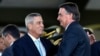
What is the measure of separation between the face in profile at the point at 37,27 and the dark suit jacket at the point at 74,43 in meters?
0.41

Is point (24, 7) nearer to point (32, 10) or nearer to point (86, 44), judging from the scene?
point (32, 10)

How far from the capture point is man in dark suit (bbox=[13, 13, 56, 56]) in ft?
18.6

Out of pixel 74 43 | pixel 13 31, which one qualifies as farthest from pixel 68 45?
pixel 13 31

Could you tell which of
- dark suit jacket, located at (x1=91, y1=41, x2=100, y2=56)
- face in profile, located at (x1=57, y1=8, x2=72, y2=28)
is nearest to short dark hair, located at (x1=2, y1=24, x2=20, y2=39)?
face in profile, located at (x1=57, y1=8, x2=72, y2=28)

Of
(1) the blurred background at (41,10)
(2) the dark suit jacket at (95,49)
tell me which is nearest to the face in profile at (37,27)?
(2) the dark suit jacket at (95,49)

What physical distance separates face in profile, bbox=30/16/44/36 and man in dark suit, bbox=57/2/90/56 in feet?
1.05

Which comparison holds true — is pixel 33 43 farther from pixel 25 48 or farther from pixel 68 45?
pixel 68 45

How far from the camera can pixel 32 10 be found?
15930 millimetres

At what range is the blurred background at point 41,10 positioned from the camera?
15617 millimetres

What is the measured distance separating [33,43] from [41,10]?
10431 mm

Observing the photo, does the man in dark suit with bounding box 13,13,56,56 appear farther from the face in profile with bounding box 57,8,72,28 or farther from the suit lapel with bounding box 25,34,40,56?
the face in profile with bounding box 57,8,72,28

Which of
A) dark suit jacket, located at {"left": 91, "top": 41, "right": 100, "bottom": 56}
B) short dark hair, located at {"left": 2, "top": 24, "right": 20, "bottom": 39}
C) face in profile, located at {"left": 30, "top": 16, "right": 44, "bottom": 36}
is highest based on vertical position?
face in profile, located at {"left": 30, "top": 16, "right": 44, "bottom": 36}

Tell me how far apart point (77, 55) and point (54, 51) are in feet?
1.95

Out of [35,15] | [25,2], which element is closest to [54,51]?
[35,15]
